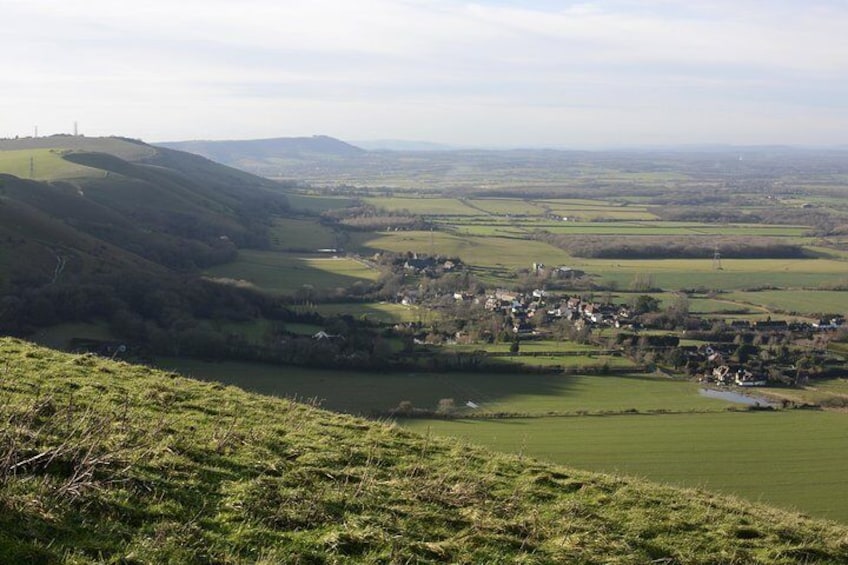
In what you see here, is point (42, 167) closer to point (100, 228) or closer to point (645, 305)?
point (100, 228)

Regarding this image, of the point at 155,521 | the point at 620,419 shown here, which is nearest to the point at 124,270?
the point at 620,419

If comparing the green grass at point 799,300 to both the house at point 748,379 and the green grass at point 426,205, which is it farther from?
→ the green grass at point 426,205

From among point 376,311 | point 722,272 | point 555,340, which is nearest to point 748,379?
point 555,340

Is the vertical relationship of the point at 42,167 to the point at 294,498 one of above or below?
above

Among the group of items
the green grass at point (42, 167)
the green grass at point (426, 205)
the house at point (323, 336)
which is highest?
the green grass at point (42, 167)

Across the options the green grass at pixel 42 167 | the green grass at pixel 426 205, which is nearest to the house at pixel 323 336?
the green grass at pixel 42 167

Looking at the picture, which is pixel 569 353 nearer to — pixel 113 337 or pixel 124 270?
pixel 113 337

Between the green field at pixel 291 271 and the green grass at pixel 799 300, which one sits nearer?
the green grass at pixel 799 300
